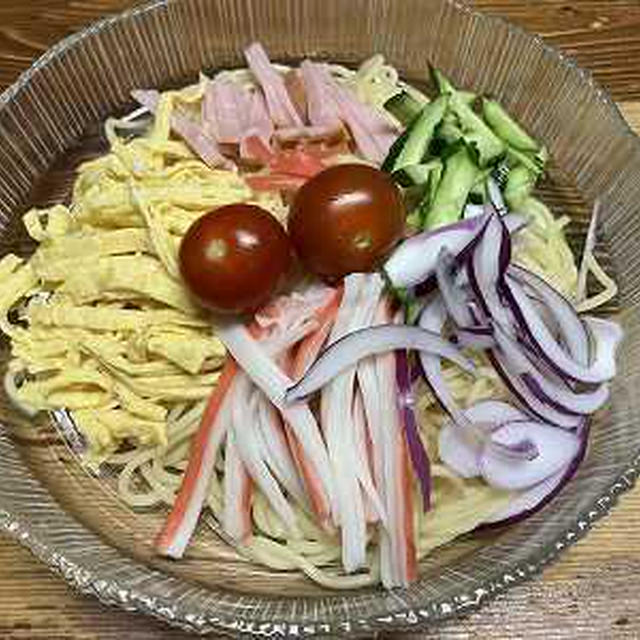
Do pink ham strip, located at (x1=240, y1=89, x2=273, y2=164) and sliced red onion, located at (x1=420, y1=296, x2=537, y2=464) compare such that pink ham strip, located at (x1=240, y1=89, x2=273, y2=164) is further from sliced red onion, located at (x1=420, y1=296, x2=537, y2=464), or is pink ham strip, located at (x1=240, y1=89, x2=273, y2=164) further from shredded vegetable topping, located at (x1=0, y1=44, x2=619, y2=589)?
sliced red onion, located at (x1=420, y1=296, x2=537, y2=464)

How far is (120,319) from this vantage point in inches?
77.4

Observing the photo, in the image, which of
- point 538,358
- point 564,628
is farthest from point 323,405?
point 564,628

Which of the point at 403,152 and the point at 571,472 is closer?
the point at 571,472

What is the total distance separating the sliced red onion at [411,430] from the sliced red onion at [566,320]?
0.24 metres

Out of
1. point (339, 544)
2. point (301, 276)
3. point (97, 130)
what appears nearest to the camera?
point (339, 544)

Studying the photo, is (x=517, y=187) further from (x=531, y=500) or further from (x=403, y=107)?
(x=531, y=500)

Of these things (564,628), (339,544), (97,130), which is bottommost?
(564,628)

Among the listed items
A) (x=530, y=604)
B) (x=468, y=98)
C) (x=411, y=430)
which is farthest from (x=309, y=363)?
(x=468, y=98)

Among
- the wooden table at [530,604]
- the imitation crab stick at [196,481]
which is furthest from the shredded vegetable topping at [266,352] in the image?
the wooden table at [530,604]

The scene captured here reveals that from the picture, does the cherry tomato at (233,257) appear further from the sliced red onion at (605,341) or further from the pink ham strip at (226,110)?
the sliced red onion at (605,341)

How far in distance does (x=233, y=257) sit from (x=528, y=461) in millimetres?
556

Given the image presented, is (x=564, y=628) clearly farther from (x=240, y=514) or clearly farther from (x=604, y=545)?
(x=240, y=514)

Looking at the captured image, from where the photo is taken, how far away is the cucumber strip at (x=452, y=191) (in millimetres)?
1978

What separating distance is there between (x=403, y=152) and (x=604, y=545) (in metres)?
0.74
